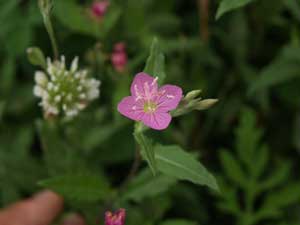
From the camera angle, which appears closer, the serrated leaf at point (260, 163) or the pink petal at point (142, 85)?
the pink petal at point (142, 85)

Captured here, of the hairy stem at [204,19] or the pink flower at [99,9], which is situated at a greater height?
the pink flower at [99,9]

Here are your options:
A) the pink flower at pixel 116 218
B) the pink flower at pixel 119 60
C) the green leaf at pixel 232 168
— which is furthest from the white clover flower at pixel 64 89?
the green leaf at pixel 232 168

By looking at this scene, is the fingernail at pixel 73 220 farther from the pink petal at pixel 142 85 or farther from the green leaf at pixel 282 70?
the green leaf at pixel 282 70

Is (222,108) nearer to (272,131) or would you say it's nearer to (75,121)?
(272,131)

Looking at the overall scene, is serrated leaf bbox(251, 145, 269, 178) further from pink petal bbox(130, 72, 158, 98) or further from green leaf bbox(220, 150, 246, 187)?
pink petal bbox(130, 72, 158, 98)

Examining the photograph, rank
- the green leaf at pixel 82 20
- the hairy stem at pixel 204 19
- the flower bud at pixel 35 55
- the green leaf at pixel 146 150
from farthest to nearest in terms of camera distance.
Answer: the hairy stem at pixel 204 19 < the green leaf at pixel 82 20 < the flower bud at pixel 35 55 < the green leaf at pixel 146 150

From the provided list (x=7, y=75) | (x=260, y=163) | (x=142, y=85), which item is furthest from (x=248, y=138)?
(x=7, y=75)

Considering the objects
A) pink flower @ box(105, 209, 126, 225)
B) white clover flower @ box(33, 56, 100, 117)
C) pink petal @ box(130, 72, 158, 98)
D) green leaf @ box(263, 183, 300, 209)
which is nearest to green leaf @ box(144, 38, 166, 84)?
pink petal @ box(130, 72, 158, 98)

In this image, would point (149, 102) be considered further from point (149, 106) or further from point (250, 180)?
point (250, 180)
